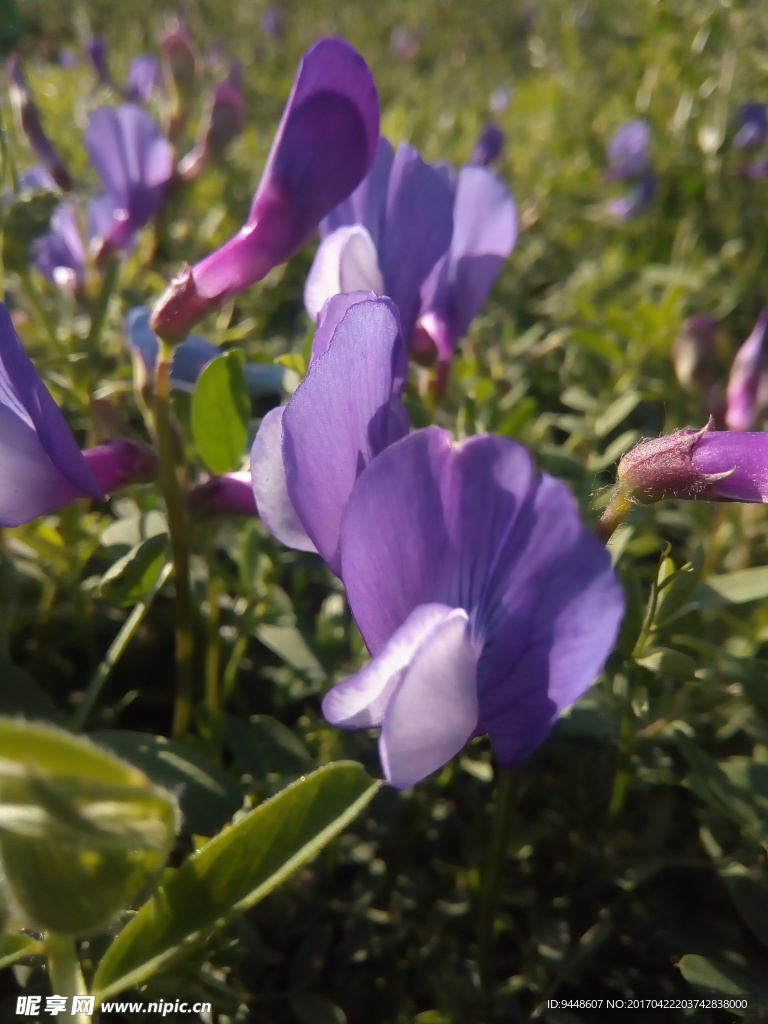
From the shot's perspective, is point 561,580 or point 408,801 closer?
point 561,580

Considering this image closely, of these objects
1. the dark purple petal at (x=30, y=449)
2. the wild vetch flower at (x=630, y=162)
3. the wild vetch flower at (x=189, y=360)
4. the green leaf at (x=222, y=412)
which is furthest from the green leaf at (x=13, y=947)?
the wild vetch flower at (x=630, y=162)

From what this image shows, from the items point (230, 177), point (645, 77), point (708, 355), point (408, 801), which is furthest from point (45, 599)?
point (645, 77)

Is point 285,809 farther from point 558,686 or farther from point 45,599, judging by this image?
point 45,599

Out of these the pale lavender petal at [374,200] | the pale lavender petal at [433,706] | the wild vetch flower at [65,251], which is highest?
the pale lavender petal at [374,200]

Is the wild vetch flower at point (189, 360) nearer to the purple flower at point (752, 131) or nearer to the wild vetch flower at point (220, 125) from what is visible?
the wild vetch flower at point (220, 125)

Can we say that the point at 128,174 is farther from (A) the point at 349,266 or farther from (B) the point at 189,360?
(A) the point at 349,266
